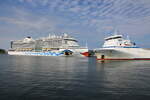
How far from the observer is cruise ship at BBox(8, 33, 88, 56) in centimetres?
8866

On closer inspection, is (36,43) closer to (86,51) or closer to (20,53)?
(20,53)

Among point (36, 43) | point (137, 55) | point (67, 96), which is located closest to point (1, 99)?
point (67, 96)

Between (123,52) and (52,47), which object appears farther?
(52,47)

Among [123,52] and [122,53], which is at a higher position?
[123,52]

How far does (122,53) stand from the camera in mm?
42094

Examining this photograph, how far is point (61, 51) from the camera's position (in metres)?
86.8

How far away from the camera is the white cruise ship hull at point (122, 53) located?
41.8 meters

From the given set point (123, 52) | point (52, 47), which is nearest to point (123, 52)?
point (123, 52)

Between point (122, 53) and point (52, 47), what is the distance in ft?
211

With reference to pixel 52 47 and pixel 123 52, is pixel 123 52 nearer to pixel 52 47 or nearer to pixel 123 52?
pixel 123 52

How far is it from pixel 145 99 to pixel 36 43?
106831 millimetres

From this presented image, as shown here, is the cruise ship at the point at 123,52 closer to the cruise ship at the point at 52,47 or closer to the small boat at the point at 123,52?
the small boat at the point at 123,52

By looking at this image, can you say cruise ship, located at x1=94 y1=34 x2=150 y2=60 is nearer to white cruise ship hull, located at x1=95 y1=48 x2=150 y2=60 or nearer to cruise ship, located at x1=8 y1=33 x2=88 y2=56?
white cruise ship hull, located at x1=95 y1=48 x2=150 y2=60

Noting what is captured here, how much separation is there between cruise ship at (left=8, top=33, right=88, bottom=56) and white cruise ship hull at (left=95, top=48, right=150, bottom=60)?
43.4 metres
